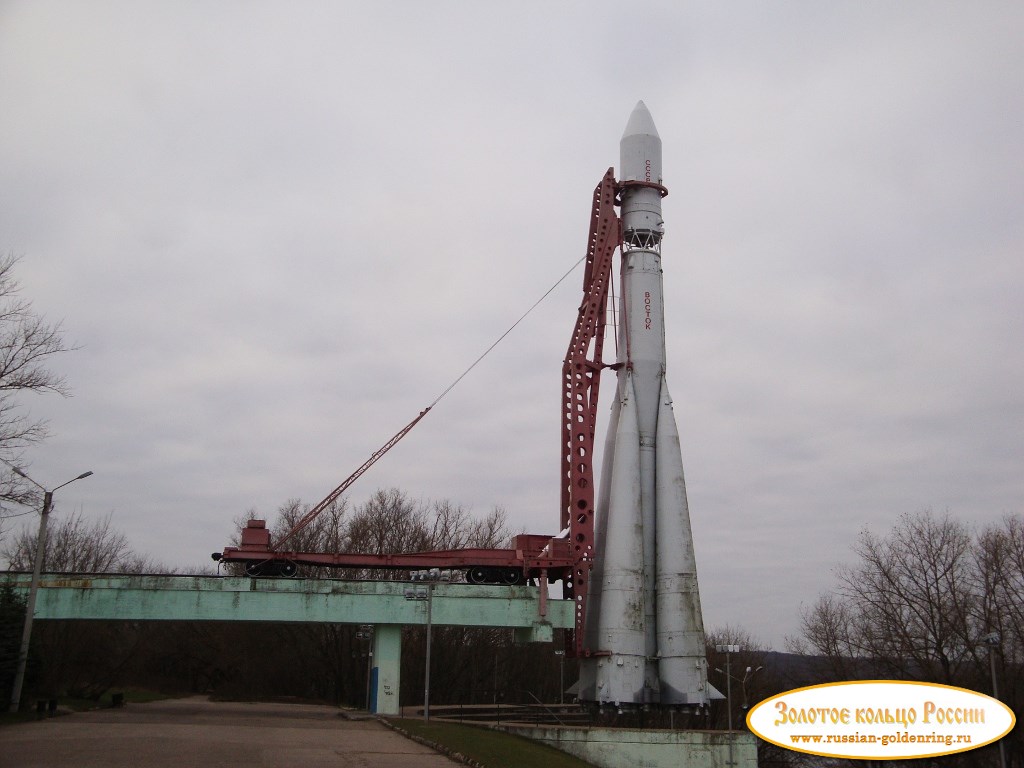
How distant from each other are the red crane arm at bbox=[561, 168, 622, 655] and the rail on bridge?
65.1 inches

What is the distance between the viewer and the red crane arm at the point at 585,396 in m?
34.7

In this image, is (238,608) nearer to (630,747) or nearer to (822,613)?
(630,747)

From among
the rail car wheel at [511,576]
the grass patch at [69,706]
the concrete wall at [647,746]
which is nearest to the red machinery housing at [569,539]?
the rail car wheel at [511,576]

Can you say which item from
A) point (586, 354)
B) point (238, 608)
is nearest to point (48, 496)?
point (238, 608)

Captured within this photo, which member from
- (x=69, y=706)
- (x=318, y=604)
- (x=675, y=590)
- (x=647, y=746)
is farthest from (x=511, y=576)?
(x=69, y=706)

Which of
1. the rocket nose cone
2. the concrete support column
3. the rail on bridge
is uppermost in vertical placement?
the rocket nose cone

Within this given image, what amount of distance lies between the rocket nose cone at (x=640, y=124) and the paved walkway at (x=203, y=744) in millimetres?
26660

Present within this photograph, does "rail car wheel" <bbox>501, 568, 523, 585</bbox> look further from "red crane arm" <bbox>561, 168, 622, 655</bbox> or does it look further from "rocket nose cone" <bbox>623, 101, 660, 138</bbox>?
"rocket nose cone" <bbox>623, 101, 660, 138</bbox>

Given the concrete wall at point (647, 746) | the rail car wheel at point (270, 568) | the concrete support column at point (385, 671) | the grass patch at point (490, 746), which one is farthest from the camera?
the rail car wheel at point (270, 568)

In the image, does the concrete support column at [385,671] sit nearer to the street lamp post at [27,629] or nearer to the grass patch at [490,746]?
the grass patch at [490,746]

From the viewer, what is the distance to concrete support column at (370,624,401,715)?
34.1m

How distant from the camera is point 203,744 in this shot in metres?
21.4

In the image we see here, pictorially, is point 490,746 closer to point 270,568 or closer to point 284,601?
point 284,601

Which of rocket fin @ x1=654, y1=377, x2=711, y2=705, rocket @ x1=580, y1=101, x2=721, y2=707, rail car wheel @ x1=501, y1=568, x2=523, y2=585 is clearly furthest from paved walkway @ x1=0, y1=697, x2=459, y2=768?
rocket fin @ x1=654, y1=377, x2=711, y2=705
